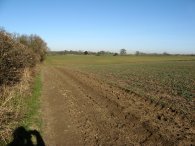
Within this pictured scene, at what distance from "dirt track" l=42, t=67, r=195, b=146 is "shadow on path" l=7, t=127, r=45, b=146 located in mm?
284

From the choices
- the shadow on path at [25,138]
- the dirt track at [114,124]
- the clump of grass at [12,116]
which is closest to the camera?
the clump of grass at [12,116]

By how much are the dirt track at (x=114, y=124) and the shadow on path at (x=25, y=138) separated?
28 centimetres

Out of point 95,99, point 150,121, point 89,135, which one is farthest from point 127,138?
point 95,99

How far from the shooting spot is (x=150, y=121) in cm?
1002

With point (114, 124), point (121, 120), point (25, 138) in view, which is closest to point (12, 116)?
point (25, 138)

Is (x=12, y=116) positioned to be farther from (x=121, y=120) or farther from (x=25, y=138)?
(x=121, y=120)

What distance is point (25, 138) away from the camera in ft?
26.6

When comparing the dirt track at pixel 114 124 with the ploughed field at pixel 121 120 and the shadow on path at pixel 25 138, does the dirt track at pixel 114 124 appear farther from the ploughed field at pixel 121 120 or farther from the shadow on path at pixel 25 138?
the shadow on path at pixel 25 138

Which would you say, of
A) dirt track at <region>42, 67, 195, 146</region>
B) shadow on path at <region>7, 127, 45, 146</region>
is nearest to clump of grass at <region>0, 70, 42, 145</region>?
shadow on path at <region>7, 127, 45, 146</region>

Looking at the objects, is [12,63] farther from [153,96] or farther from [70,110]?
[153,96]

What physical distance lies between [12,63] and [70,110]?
4128mm

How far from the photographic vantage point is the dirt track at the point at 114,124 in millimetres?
8062

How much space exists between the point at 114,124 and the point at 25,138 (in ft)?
11.5

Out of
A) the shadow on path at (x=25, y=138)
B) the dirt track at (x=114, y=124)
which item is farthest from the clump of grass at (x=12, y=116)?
the dirt track at (x=114, y=124)
